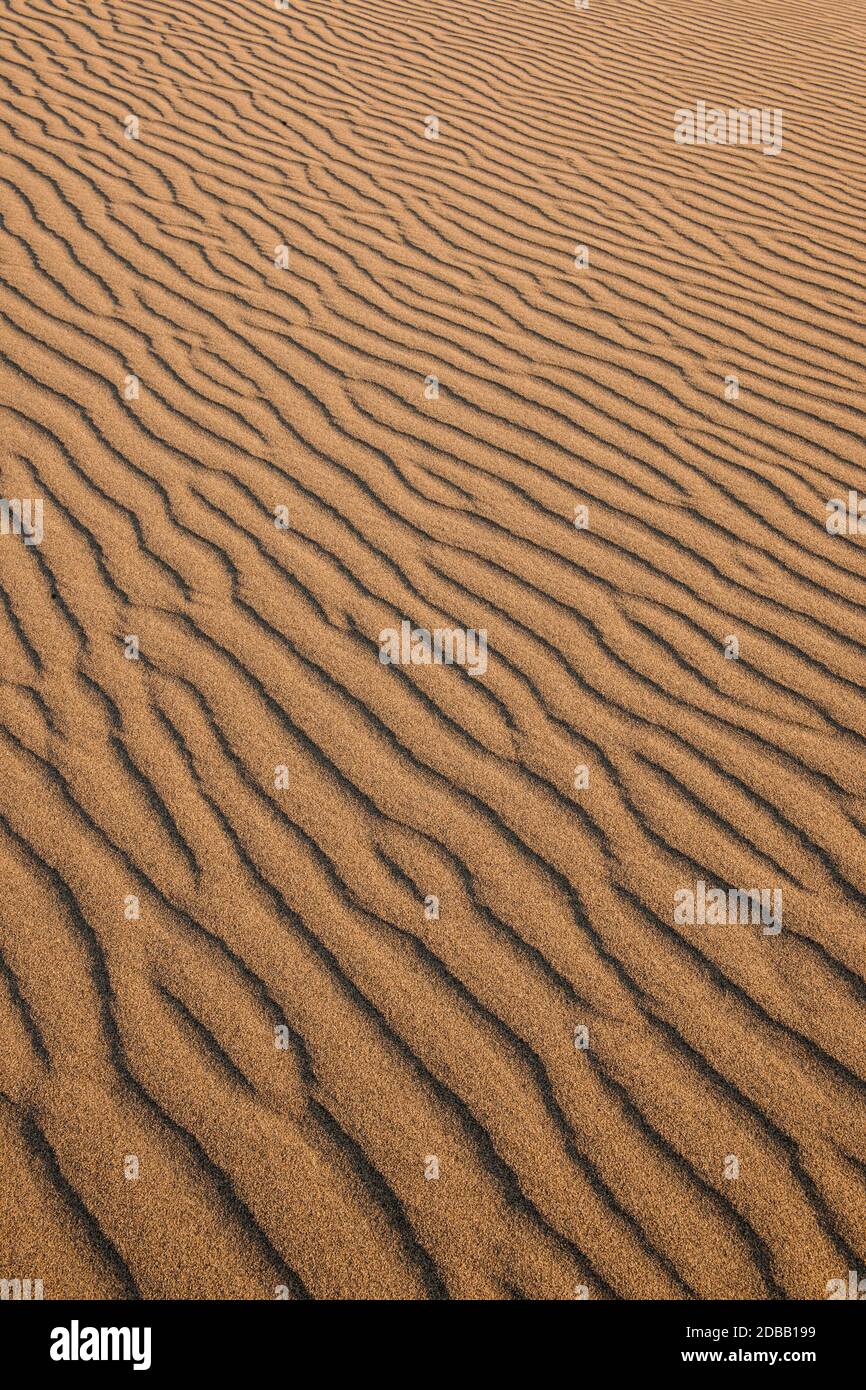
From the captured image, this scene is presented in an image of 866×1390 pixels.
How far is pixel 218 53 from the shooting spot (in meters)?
8.09

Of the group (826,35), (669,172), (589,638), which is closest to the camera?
(589,638)

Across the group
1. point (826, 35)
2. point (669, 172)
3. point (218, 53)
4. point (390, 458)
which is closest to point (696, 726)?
point (390, 458)

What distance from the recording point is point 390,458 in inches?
169

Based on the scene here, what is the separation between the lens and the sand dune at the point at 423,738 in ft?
7.39

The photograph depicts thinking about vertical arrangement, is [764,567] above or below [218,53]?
below

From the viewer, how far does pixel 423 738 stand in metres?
3.22

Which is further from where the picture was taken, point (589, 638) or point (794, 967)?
point (589, 638)

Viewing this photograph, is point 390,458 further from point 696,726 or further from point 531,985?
point 531,985

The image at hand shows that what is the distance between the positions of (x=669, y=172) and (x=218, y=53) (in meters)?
3.43

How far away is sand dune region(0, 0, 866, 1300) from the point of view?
225 cm
